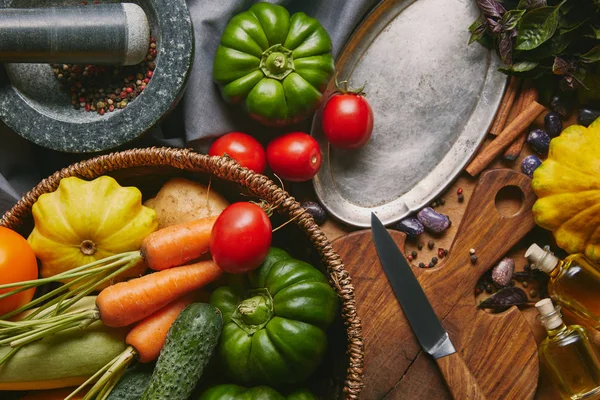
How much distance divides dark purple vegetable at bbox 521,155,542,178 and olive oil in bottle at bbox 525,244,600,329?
23cm

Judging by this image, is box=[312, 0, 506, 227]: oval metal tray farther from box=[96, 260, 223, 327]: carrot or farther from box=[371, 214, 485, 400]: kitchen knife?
box=[96, 260, 223, 327]: carrot

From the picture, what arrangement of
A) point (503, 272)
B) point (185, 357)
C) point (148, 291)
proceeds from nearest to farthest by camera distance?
point (185, 357) → point (148, 291) → point (503, 272)

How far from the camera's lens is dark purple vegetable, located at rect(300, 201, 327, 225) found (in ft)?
5.29

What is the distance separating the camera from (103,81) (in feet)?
5.04

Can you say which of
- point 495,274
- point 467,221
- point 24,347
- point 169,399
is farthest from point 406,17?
point 24,347

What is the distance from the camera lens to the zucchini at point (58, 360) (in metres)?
1.33

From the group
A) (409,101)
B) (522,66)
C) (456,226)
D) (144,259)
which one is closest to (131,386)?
(144,259)

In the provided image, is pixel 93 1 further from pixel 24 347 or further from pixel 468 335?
pixel 468 335

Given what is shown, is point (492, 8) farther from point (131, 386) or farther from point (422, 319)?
point (131, 386)

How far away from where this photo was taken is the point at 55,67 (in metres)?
1.54

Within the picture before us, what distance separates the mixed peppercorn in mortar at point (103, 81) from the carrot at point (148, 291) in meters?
0.45

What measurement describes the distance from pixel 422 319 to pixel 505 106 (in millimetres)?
613

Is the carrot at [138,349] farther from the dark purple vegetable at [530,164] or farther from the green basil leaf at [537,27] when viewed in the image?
the green basil leaf at [537,27]

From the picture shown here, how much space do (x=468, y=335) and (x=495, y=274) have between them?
0.57 feet
